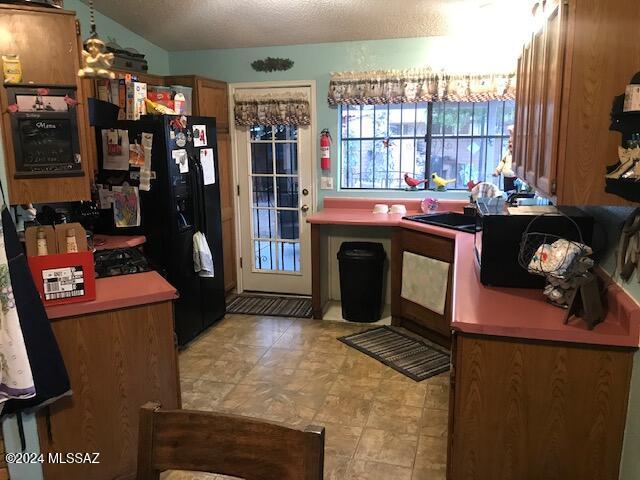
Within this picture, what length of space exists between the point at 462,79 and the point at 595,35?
8.37 ft

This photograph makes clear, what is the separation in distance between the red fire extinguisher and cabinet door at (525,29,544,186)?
2.36 m

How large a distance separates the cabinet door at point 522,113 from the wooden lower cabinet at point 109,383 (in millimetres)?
1906

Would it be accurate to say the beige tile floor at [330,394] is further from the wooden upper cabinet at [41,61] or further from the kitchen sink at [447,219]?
the wooden upper cabinet at [41,61]

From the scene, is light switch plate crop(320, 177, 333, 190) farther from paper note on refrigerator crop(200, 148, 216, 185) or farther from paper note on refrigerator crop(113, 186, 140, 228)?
paper note on refrigerator crop(113, 186, 140, 228)

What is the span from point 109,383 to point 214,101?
300 centimetres

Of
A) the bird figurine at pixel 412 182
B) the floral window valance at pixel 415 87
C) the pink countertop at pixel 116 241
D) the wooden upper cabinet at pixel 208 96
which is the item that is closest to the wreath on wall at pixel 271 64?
the wooden upper cabinet at pixel 208 96

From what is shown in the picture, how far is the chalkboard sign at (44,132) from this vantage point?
2.40 m

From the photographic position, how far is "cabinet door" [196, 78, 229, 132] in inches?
172

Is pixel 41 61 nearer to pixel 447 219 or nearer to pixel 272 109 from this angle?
pixel 272 109

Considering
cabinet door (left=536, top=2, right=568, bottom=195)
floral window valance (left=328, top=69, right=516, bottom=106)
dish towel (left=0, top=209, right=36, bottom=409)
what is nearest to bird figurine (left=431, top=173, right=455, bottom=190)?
floral window valance (left=328, top=69, right=516, bottom=106)

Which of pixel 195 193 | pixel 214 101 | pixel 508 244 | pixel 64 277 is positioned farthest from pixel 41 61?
pixel 508 244

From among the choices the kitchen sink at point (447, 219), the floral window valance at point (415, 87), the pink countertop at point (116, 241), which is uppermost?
the floral window valance at point (415, 87)

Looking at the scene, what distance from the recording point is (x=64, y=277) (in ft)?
6.98

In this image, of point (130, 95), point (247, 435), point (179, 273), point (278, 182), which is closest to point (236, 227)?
point (278, 182)
